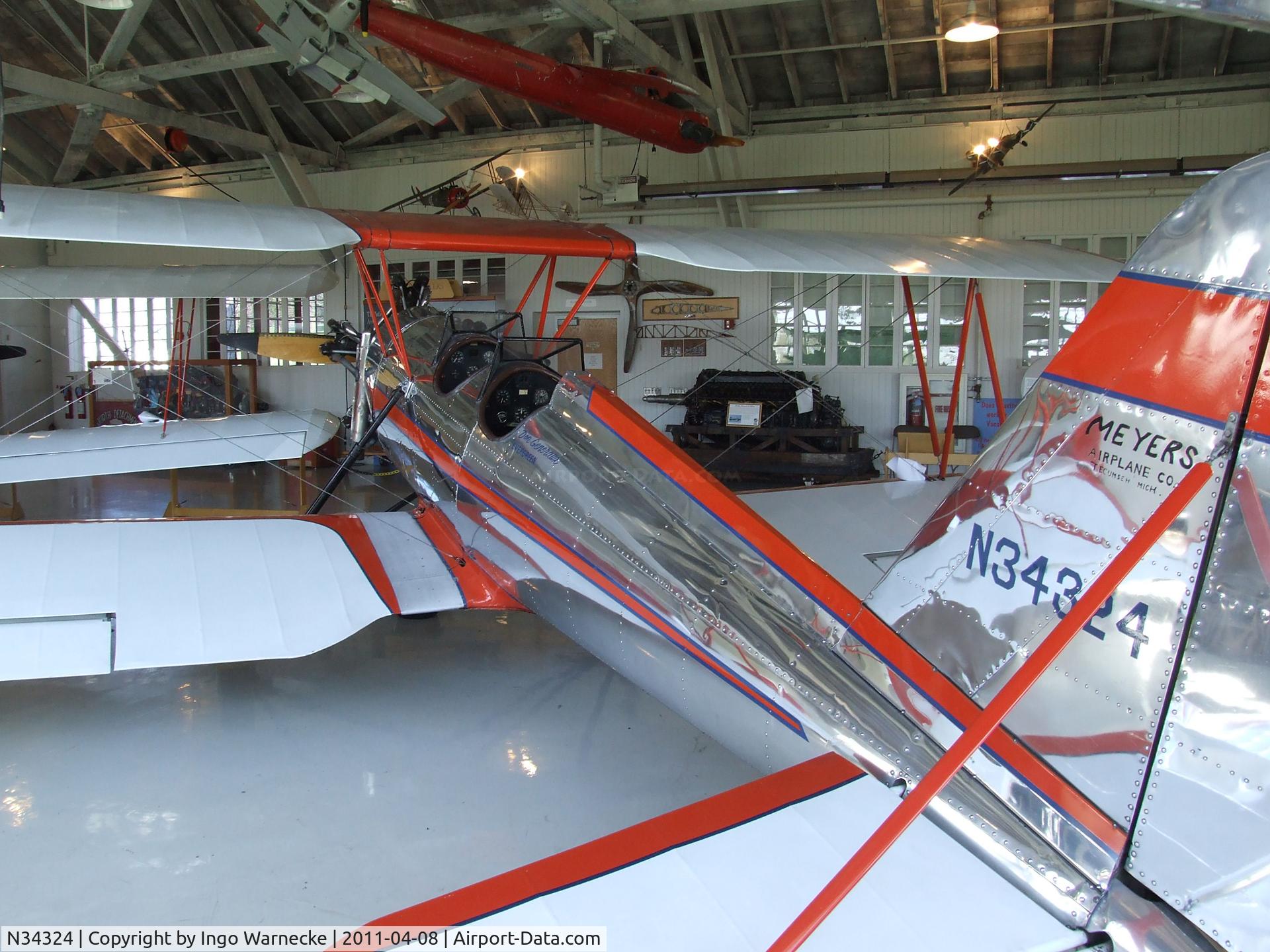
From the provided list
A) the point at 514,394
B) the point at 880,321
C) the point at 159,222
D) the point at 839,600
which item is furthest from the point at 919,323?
the point at 839,600

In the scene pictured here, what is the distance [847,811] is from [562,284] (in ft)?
35.5

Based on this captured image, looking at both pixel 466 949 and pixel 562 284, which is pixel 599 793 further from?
pixel 562 284

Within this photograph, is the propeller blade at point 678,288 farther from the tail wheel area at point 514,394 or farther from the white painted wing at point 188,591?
the white painted wing at point 188,591

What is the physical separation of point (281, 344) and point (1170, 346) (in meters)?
9.66

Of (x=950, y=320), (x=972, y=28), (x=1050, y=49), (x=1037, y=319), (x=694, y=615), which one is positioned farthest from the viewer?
(x=950, y=320)

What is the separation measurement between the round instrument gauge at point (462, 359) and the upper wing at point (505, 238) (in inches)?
19.8

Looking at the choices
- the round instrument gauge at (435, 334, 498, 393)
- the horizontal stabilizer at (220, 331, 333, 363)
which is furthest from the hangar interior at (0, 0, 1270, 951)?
the horizontal stabilizer at (220, 331, 333, 363)

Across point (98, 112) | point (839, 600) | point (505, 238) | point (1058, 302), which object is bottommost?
point (839, 600)

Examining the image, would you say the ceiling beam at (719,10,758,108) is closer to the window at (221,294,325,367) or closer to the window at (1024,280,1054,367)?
the window at (1024,280,1054,367)

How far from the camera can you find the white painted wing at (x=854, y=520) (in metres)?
4.25

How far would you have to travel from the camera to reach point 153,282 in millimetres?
8977

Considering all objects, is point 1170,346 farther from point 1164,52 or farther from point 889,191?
point 1164,52

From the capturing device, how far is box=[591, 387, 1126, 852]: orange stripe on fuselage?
161 centimetres

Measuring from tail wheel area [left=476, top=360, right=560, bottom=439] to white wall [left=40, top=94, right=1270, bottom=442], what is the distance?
733cm
